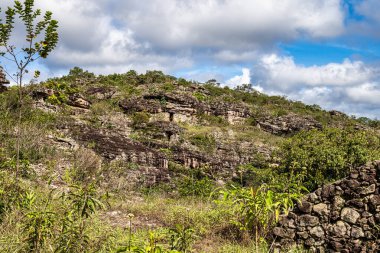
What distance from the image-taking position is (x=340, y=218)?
5.47 metres

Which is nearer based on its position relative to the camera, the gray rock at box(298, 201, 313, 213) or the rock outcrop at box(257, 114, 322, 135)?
the gray rock at box(298, 201, 313, 213)

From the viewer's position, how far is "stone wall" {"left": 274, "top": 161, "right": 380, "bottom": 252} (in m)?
5.27

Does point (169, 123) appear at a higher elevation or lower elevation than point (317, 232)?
higher

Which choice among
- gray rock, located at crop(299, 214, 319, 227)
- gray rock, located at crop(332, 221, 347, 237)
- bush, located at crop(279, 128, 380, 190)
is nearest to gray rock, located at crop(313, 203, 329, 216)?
gray rock, located at crop(299, 214, 319, 227)

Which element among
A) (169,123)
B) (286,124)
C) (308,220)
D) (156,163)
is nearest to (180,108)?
(169,123)

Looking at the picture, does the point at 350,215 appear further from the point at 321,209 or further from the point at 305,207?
the point at 305,207

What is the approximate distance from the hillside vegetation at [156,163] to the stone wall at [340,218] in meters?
0.36

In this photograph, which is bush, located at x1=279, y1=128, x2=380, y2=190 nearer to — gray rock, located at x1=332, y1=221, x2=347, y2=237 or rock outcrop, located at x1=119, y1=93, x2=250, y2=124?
gray rock, located at x1=332, y1=221, x2=347, y2=237

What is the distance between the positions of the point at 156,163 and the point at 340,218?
41.0 feet

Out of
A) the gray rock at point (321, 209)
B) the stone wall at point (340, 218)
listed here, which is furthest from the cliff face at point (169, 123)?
the gray rock at point (321, 209)

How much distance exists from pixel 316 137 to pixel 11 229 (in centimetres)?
1663

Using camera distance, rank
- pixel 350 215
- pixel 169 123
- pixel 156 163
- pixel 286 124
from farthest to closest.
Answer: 1. pixel 286 124
2. pixel 169 123
3. pixel 156 163
4. pixel 350 215

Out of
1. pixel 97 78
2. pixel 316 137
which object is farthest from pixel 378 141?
pixel 97 78

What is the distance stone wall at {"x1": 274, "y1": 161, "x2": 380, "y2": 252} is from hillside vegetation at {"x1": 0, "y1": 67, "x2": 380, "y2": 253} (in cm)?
36
